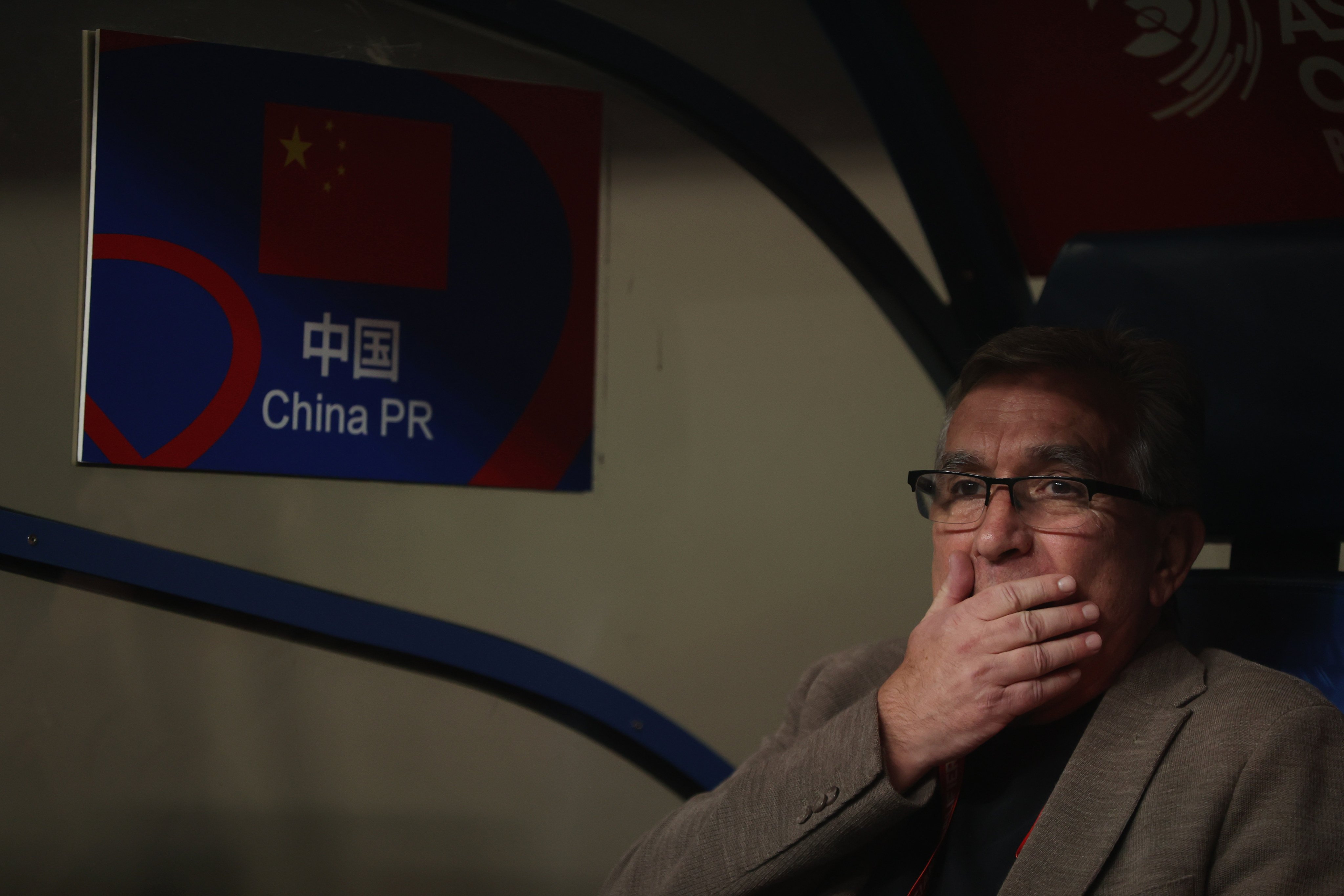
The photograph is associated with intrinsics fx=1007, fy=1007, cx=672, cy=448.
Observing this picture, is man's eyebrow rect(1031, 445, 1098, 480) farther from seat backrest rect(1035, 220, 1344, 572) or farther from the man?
seat backrest rect(1035, 220, 1344, 572)

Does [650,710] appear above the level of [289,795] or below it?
above

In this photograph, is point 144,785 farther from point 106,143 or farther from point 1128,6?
point 1128,6

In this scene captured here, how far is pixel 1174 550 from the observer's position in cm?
138

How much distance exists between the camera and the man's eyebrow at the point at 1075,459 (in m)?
1.31

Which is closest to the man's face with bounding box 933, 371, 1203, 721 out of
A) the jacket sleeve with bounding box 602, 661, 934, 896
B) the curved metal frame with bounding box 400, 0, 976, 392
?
the jacket sleeve with bounding box 602, 661, 934, 896

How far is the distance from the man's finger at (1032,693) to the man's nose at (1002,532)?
0.55 ft

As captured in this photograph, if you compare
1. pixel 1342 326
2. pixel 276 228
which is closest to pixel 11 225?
pixel 276 228

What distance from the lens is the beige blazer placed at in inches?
42.9

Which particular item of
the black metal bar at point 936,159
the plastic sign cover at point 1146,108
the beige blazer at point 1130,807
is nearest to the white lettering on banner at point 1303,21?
the plastic sign cover at point 1146,108

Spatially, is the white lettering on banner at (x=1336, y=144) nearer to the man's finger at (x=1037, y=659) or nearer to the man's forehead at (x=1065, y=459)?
the man's forehead at (x=1065, y=459)

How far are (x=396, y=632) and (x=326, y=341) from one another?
0.60m

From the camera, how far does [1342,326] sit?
1.40 meters

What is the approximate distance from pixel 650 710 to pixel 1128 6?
6.07 ft

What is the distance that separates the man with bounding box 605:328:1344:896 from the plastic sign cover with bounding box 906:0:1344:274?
98 centimetres
